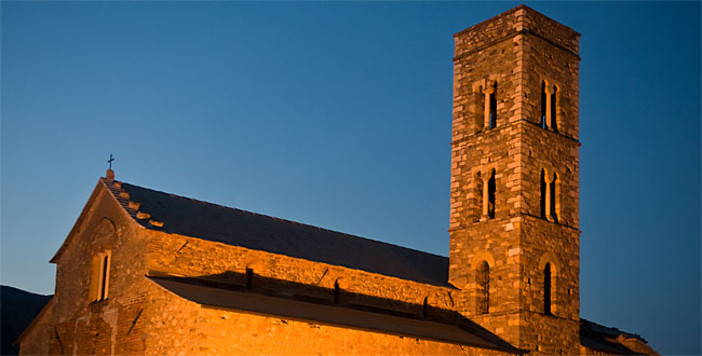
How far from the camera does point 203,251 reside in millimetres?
24594

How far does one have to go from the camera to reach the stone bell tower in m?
29.6

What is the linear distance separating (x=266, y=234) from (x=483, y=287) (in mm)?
8550

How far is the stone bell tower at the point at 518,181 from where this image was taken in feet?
97.2

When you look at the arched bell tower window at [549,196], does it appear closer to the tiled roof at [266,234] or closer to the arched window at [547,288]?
the arched window at [547,288]

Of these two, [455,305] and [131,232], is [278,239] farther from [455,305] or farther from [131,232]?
[455,305]

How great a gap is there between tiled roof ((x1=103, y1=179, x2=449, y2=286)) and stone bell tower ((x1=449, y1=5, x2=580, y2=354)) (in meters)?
2.42

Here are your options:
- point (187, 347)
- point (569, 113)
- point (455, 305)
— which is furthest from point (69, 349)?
point (569, 113)

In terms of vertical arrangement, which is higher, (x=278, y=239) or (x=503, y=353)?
(x=278, y=239)

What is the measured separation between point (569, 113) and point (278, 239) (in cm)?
1302

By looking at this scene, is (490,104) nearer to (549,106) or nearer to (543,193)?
(549,106)

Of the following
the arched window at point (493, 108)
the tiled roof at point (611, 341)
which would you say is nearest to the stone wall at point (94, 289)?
the arched window at point (493, 108)

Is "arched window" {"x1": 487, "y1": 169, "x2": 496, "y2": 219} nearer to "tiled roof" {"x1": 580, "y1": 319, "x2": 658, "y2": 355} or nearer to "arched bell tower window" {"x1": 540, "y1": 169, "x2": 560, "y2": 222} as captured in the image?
"arched bell tower window" {"x1": 540, "y1": 169, "x2": 560, "y2": 222}

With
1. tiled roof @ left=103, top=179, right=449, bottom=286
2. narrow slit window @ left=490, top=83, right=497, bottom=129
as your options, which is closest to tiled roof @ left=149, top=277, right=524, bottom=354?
tiled roof @ left=103, top=179, right=449, bottom=286

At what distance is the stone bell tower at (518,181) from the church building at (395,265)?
0.21ft
